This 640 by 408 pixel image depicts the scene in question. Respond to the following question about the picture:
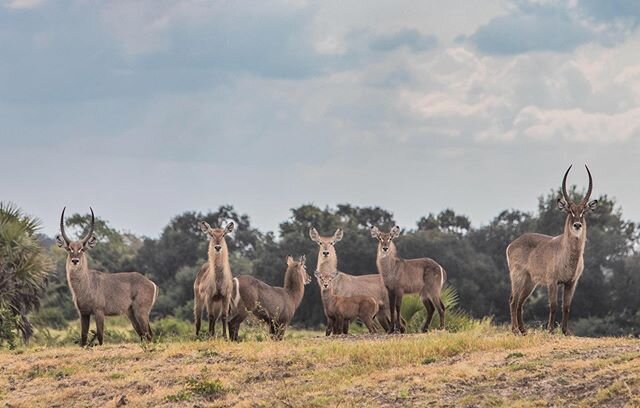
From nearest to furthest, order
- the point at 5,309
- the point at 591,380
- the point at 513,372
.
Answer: the point at 591,380
the point at 513,372
the point at 5,309

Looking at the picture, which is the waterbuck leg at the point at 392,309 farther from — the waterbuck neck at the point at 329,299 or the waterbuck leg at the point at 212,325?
the waterbuck leg at the point at 212,325

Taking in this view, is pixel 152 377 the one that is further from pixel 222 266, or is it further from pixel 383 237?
pixel 383 237

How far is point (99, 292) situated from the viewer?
17969 mm

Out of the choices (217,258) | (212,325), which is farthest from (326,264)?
(212,325)

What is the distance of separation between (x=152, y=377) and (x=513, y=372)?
4687 millimetres

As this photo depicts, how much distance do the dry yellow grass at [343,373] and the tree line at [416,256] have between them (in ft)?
72.3

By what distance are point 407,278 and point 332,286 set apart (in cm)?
153

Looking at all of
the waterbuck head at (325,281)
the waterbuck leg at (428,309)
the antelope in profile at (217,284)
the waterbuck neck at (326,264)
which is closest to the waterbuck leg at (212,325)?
the antelope in profile at (217,284)

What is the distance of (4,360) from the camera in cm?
1598

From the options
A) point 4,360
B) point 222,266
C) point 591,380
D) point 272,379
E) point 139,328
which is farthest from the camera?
point 139,328

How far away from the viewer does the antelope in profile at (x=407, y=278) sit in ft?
Result: 62.7

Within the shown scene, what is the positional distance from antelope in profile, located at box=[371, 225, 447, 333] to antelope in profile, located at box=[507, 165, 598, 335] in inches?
112

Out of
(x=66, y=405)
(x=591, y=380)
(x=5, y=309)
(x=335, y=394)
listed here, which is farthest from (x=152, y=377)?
(x=5, y=309)

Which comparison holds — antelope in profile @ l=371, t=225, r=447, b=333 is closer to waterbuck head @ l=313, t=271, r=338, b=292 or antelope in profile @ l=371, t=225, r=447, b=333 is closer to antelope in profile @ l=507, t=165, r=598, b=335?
waterbuck head @ l=313, t=271, r=338, b=292
